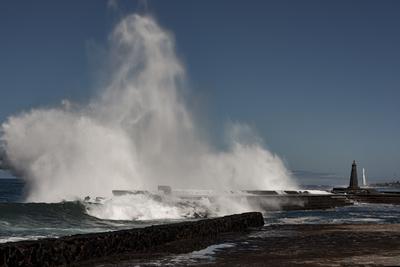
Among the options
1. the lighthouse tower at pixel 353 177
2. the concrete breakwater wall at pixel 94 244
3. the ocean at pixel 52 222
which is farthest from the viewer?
the lighthouse tower at pixel 353 177

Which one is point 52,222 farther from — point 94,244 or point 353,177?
point 353,177

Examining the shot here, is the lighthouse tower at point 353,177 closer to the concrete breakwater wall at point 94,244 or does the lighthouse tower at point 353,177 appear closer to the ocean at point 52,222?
the ocean at point 52,222

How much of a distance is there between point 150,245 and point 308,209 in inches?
946

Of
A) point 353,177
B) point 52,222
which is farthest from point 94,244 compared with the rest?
point 353,177

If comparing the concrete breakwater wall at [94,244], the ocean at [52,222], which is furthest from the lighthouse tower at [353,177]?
the concrete breakwater wall at [94,244]

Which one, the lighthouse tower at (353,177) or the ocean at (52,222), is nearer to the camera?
the ocean at (52,222)

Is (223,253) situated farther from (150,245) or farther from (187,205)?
(187,205)

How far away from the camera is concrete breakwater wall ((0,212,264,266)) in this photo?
9.12 m

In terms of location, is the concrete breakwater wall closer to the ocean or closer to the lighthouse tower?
the ocean

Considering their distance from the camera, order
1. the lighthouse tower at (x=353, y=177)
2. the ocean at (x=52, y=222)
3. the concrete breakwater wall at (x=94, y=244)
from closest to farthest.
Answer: the concrete breakwater wall at (x=94, y=244), the ocean at (x=52, y=222), the lighthouse tower at (x=353, y=177)

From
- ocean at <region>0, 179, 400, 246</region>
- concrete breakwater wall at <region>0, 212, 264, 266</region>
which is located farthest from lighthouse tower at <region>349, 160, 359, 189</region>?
concrete breakwater wall at <region>0, 212, 264, 266</region>

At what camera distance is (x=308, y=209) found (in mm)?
35031

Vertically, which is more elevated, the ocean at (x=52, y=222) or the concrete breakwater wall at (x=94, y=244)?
the ocean at (x=52, y=222)

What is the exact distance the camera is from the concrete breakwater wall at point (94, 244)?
9.12 meters
